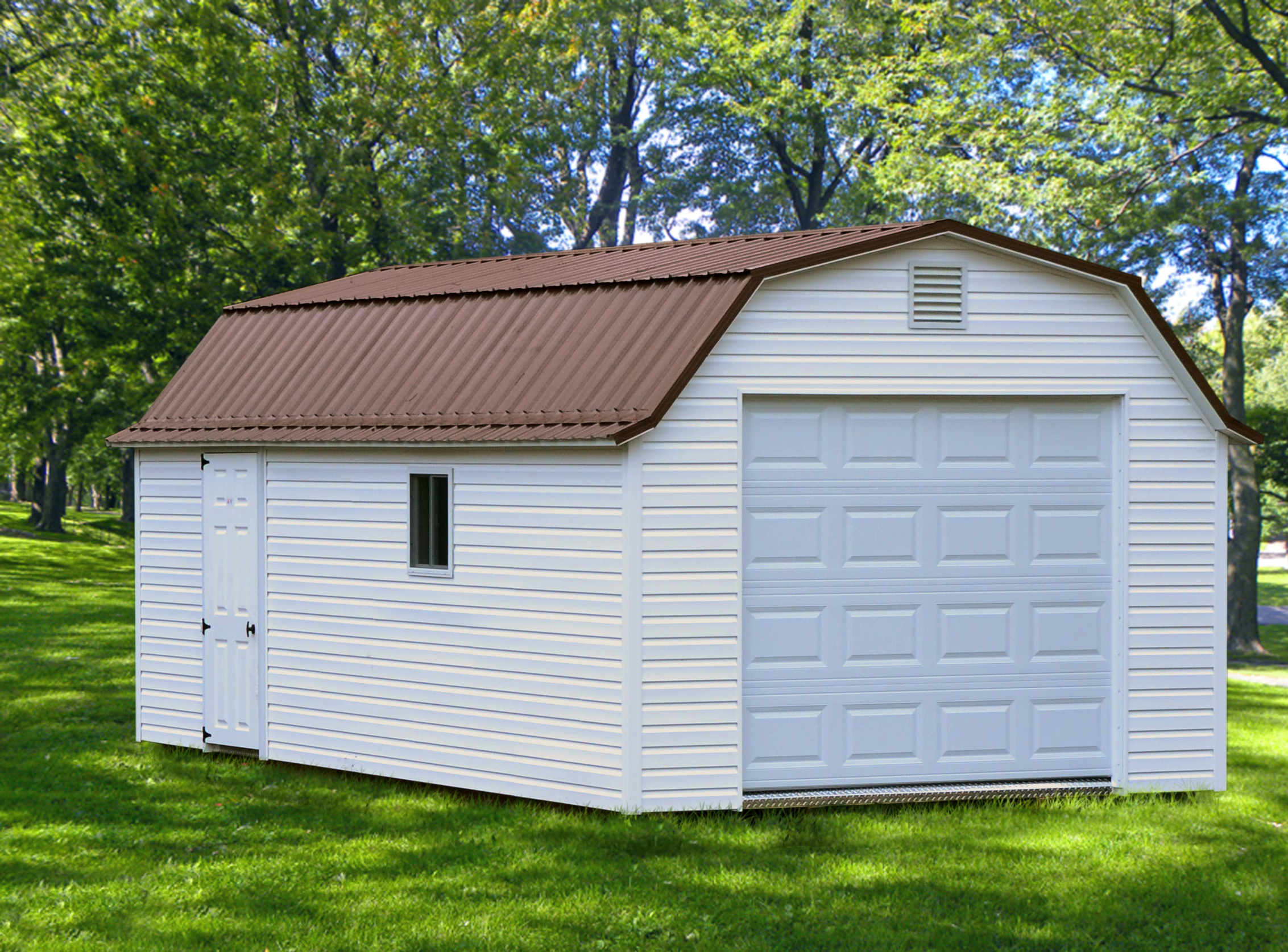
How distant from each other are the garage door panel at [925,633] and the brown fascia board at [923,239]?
1.52m

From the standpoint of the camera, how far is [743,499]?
8.20 meters

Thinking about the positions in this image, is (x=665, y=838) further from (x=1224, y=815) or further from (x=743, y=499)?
(x=1224, y=815)

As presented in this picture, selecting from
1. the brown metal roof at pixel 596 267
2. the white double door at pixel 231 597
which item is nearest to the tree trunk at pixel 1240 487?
the brown metal roof at pixel 596 267

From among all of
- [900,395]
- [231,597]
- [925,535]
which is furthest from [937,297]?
[231,597]

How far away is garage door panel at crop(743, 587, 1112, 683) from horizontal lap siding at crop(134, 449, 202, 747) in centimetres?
483

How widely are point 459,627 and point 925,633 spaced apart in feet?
11.0

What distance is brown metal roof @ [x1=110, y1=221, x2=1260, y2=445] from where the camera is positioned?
8055 mm

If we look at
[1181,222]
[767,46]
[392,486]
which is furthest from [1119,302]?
[767,46]

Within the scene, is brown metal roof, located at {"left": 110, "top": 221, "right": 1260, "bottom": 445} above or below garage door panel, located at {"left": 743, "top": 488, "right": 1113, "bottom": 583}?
above

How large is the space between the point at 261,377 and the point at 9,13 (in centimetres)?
1943

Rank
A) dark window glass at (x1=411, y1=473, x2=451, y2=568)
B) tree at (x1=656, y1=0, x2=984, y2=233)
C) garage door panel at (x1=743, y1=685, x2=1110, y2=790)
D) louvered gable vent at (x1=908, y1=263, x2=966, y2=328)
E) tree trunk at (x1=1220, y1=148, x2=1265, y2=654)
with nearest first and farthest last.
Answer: garage door panel at (x1=743, y1=685, x2=1110, y2=790) → louvered gable vent at (x1=908, y1=263, x2=966, y2=328) → dark window glass at (x1=411, y1=473, x2=451, y2=568) → tree trunk at (x1=1220, y1=148, x2=1265, y2=654) → tree at (x1=656, y1=0, x2=984, y2=233)

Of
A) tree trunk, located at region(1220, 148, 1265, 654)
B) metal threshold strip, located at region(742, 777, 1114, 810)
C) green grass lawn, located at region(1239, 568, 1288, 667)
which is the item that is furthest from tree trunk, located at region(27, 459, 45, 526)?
green grass lawn, located at region(1239, 568, 1288, 667)

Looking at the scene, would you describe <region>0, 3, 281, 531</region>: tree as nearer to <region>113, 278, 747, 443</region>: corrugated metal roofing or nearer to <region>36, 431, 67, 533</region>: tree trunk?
A: <region>36, 431, 67, 533</region>: tree trunk

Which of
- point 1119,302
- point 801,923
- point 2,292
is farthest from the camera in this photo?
point 2,292
